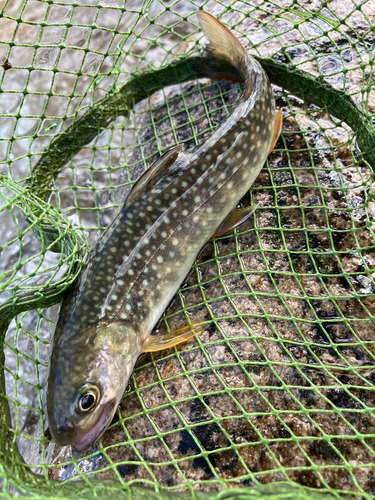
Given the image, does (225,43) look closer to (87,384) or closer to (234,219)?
(234,219)

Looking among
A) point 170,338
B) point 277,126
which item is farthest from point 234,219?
point 170,338

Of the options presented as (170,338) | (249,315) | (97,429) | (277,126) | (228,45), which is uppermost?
(228,45)

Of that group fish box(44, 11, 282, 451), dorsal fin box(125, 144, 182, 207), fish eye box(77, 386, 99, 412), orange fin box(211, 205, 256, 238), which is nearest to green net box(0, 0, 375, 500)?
orange fin box(211, 205, 256, 238)

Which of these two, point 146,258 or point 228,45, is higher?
point 228,45

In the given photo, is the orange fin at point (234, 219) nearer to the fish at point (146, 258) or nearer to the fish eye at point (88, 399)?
the fish at point (146, 258)

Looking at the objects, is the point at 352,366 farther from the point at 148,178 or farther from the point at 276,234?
the point at 148,178

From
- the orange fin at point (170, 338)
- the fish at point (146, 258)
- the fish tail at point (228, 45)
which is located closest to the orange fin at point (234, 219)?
the fish at point (146, 258)

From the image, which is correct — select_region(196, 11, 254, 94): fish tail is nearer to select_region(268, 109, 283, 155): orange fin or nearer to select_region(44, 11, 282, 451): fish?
select_region(44, 11, 282, 451): fish
